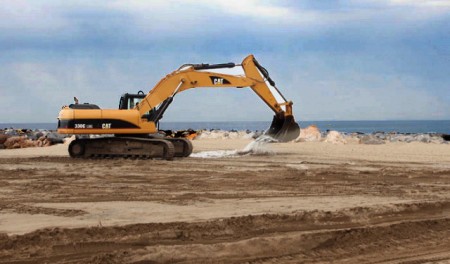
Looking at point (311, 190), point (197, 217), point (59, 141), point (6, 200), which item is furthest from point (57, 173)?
point (59, 141)

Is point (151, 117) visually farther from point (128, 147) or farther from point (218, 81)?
point (218, 81)

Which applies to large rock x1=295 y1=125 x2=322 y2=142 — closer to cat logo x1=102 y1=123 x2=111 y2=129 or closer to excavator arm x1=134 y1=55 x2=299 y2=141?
excavator arm x1=134 y1=55 x2=299 y2=141

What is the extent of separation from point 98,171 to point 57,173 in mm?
948

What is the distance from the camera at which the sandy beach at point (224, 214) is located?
22.7ft

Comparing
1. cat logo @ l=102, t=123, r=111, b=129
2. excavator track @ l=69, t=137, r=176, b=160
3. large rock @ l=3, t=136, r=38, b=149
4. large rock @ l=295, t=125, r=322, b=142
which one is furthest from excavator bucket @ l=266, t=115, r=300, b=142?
large rock @ l=3, t=136, r=38, b=149

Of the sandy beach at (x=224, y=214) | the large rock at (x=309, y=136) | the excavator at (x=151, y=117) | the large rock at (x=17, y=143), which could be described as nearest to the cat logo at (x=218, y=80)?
the excavator at (x=151, y=117)

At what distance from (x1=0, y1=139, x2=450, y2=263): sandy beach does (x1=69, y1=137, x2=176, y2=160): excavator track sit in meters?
2.38

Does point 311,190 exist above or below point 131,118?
below

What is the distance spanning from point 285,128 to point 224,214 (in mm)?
11731

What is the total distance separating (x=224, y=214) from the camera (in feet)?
29.1

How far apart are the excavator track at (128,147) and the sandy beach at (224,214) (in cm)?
238

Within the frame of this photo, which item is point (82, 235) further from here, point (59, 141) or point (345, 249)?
point (59, 141)

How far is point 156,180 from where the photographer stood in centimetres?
1373

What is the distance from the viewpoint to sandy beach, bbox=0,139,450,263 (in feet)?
22.7
